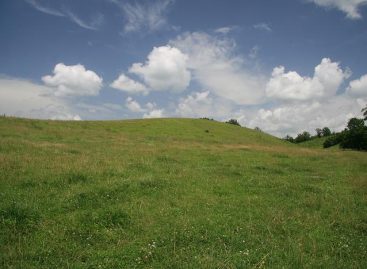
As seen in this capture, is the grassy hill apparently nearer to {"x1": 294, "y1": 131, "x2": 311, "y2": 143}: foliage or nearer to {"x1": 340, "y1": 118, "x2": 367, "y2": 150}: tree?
{"x1": 340, "y1": 118, "x2": 367, "y2": 150}: tree

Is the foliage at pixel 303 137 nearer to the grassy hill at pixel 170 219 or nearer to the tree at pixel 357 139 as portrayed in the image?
the tree at pixel 357 139

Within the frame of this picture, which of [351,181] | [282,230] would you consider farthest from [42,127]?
[282,230]

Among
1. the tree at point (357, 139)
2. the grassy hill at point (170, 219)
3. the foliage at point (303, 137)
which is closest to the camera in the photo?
the grassy hill at point (170, 219)

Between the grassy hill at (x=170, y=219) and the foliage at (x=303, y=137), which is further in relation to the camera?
the foliage at (x=303, y=137)

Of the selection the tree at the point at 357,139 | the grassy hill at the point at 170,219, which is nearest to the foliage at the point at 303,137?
the tree at the point at 357,139

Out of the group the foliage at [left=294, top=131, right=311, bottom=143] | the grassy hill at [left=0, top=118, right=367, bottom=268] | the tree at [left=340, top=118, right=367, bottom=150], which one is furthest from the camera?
the foliage at [left=294, top=131, right=311, bottom=143]

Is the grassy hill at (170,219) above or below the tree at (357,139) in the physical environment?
below

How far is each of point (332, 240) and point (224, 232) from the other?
314 centimetres

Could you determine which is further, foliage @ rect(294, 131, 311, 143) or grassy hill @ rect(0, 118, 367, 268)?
foliage @ rect(294, 131, 311, 143)

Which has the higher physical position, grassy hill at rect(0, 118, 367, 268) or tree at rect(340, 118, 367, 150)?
tree at rect(340, 118, 367, 150)

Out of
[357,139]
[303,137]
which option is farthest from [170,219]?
[303,137]

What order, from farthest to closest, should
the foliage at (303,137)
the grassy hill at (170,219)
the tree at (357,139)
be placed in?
the foliage at (303,137)
the tree at (357,139)
the grassy hill at (170,219)

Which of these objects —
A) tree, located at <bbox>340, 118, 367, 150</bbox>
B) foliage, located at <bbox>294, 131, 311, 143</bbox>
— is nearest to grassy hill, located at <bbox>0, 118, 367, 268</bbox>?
tree, located at <bbox>340, 118, 367, 150</bbox>

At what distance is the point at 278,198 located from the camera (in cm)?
1497
